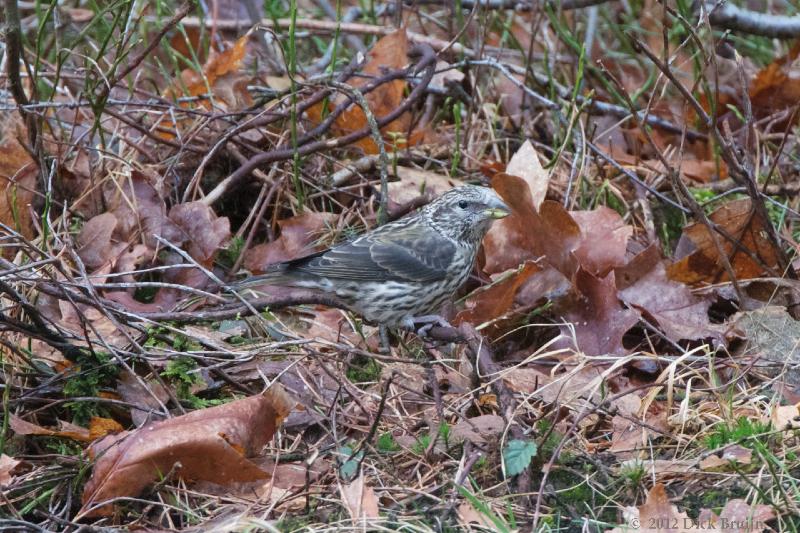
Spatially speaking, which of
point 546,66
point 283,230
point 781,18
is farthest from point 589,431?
point 781,18

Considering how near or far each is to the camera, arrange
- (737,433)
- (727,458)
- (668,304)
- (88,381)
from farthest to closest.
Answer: (668,304) → (88,381) → (737,433) → (727,458)

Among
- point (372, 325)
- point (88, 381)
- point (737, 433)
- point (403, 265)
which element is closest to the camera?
point (737, 433)

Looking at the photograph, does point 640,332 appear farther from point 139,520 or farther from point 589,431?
point 139,520

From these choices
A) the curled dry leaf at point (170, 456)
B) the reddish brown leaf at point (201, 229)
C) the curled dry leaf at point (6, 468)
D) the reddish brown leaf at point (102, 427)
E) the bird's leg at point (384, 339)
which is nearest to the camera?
the curled dry leaf at point (170, 456)

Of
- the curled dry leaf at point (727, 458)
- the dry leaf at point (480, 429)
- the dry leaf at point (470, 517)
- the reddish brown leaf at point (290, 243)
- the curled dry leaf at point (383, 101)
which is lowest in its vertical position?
the reddish brown leaf at point (290, 243)

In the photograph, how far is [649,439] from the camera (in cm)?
394

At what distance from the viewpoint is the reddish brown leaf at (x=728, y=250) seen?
17.4 feet

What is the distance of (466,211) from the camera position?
5.69 metres

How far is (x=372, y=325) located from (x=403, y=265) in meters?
0.43

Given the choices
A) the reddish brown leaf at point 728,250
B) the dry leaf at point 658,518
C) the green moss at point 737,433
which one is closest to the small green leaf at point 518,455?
the dry leaf at point 658,518

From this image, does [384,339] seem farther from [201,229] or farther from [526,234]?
[201,229]

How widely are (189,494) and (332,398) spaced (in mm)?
928

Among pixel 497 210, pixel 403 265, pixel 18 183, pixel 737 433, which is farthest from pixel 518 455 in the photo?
pixel 18 183

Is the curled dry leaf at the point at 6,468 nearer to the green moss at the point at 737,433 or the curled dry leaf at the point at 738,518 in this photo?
the curled dry leaf at the point at 738,518
